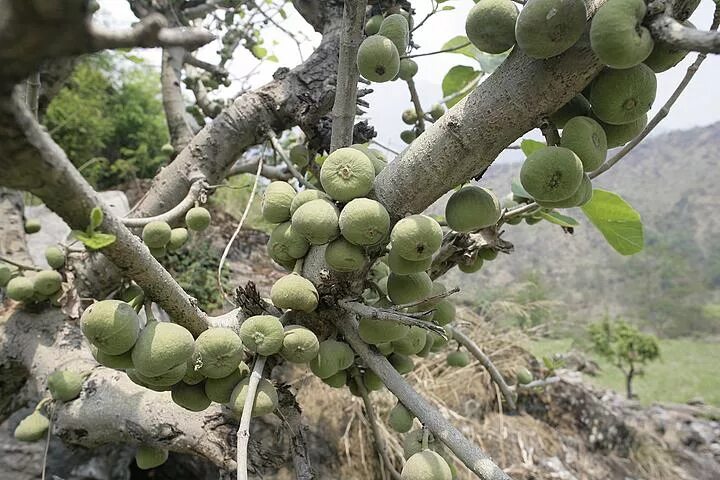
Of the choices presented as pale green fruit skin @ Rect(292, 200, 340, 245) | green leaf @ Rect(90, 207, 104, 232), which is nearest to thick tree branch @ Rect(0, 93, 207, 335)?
green leaf @ Rect(90, 207, 104, 232)

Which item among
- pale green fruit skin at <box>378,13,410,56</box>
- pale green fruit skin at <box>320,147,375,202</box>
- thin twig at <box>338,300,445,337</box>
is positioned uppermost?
pale green fruit skin at <box>378,13,410,56</box>

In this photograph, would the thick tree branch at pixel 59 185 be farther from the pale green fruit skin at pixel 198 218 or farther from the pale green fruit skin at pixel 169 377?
the pale green fruit skin at pixel 198 218

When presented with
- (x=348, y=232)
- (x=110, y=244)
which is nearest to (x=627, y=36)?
(x=348, y=232)

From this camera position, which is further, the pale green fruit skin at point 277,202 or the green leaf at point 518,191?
the green leaf at point 518,191

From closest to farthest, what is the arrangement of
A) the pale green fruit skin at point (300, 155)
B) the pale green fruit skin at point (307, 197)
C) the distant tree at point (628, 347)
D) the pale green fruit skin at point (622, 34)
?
the pale green fruit skin at point (622, 34) < the pale green fruit skin at point (307, 197) < the pale green fruit skin at point (300, 155) < the distant tree at point (628, 347)

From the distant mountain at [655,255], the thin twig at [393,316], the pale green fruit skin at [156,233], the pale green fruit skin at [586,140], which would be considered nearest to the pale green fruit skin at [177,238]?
the pale green fruit skin at [156,233]

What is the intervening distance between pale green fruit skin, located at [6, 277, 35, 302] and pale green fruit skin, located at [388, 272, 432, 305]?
4.29 ft

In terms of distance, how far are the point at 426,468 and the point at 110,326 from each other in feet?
2.01

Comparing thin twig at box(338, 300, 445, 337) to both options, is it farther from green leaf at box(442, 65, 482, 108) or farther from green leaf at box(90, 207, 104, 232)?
green leaf at box(442, 65, 482, 108)

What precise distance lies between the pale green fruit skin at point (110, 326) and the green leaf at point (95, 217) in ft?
0.75

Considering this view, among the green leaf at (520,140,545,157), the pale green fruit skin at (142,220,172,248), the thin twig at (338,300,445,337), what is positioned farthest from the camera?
the pale green fruit skin at (142,220,172,248)

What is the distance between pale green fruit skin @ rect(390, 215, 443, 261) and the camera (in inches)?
32.4

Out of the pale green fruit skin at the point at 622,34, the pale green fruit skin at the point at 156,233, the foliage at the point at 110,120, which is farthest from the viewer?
the foliage at the point at 110,120

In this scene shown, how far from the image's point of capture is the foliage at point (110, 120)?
6980 mm
